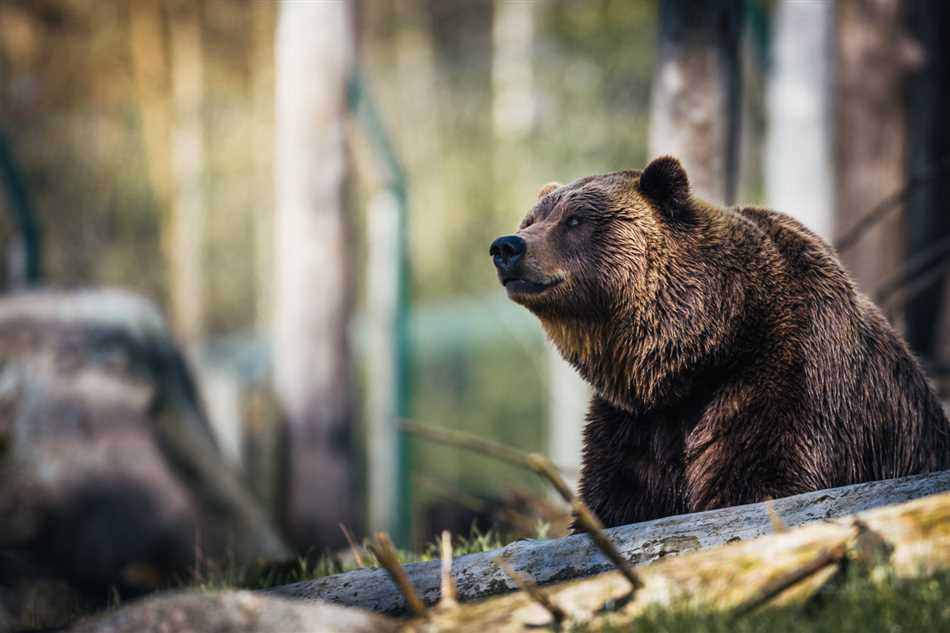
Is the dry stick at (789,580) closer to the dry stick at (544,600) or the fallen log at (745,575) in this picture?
the fallen log at (745,575)

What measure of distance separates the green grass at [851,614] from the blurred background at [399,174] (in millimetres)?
2393

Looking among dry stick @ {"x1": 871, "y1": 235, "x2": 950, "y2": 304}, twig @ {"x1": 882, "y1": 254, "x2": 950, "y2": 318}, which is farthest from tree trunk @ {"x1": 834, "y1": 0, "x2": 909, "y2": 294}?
dry stick @ {"x1": 871, "y1": 235, "x2": 950, "y2": 304}

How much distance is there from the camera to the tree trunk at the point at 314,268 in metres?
8.19

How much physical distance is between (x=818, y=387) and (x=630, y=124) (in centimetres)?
1431

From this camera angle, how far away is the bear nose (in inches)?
147

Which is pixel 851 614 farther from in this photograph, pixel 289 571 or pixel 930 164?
pixel 930 164

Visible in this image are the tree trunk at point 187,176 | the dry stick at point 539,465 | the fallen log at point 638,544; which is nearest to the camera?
the dry stick at point 539,465

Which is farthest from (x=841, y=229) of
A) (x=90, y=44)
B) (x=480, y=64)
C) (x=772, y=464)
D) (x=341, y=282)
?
(x=480, y=64)

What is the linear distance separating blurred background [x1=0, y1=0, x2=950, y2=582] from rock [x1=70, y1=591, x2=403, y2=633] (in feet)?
8.16

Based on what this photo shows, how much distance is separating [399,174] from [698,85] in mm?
2702

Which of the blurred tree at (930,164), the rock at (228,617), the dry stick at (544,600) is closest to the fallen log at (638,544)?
the dry stick at (544,600)

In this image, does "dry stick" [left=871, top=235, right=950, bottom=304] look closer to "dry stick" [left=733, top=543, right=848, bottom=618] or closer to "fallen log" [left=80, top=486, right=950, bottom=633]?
"fallen log" [left=80, top=486, right=950, bottom=633]

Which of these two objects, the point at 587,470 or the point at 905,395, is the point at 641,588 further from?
the point at 905,395

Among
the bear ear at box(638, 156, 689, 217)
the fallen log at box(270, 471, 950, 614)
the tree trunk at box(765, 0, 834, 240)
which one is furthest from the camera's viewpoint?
the tree trunk at box(765, 0, 834, 240)
